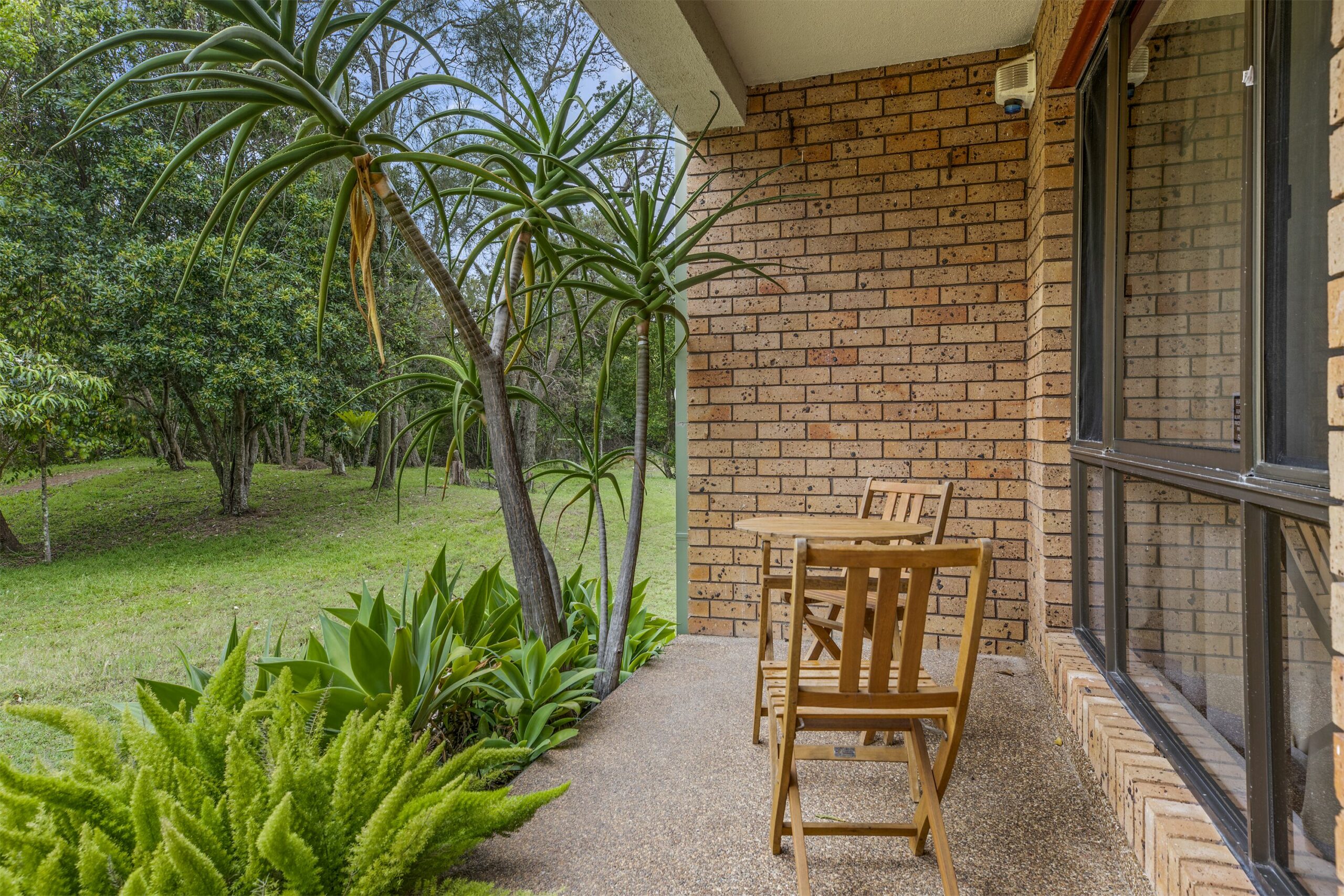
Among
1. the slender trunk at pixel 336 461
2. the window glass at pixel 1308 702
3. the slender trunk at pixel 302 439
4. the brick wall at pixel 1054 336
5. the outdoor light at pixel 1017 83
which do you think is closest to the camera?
the window glass at pixel 1308 702

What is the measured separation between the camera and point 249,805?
129 centimetres

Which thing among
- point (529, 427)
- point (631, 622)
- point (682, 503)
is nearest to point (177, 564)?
point (529, 427)

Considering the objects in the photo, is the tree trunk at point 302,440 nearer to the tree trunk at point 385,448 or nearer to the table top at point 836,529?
the tree trunk at point 385,448

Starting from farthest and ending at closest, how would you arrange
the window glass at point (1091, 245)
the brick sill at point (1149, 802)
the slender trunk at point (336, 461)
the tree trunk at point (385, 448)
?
the slender trunk at point (336, 461), the tree trunk at point (385, 448), the window glass at point (1091, 245), the brick sill at point (1149, 802)

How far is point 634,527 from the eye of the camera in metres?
3.04

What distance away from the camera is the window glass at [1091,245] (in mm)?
2432

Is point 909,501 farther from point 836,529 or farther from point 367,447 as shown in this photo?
point 367,447

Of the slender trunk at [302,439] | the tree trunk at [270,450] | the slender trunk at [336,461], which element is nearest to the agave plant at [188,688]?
the tree trunk at [270,450]

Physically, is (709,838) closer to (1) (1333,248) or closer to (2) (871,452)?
(1) (1333,248)

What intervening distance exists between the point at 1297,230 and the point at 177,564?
415 centimetres

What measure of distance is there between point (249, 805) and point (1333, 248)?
1971 millimetres

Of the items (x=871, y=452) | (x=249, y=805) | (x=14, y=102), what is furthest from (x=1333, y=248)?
(x=14, y=102)

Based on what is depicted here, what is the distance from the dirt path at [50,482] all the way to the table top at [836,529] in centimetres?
270

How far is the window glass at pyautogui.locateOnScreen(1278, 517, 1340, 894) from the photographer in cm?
101
